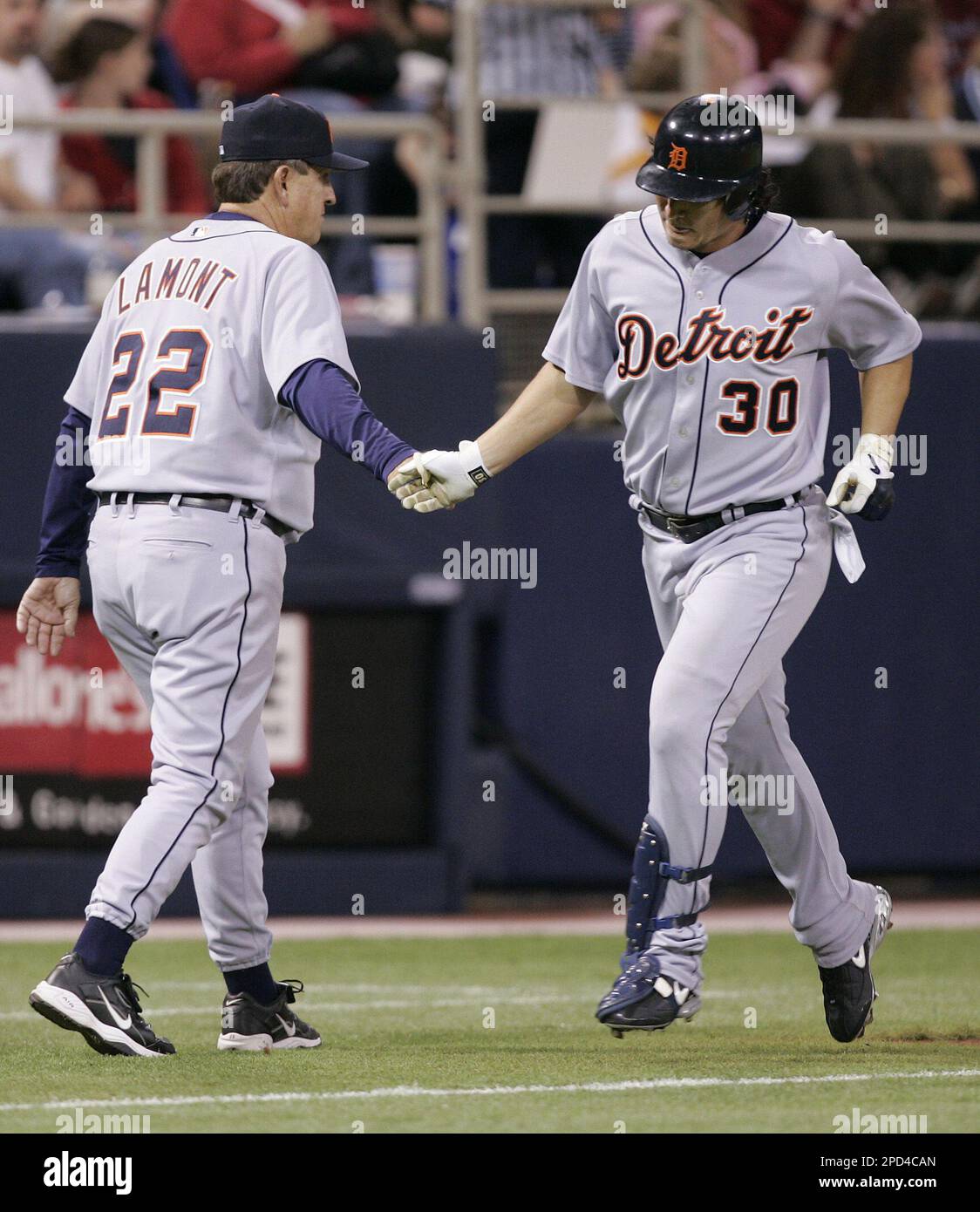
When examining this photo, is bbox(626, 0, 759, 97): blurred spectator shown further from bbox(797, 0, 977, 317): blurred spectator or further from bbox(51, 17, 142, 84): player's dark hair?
bbox(51, 17, 142, 84): player's dark hair

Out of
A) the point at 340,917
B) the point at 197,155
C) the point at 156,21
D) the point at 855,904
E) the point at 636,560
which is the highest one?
the point at 156,21

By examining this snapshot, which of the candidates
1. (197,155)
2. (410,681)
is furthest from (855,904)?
(197,155)

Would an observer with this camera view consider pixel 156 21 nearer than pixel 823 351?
No

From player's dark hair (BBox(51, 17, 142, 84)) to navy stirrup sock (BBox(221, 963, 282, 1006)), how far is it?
5835 mm

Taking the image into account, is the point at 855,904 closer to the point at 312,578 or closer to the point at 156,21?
the point at 312,578

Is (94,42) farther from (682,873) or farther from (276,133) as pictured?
(682,873)

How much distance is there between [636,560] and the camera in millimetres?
8984

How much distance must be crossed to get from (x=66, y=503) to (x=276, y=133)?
3.42 ft

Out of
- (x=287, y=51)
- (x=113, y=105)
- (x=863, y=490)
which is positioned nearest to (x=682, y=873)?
(x=863, y=490)

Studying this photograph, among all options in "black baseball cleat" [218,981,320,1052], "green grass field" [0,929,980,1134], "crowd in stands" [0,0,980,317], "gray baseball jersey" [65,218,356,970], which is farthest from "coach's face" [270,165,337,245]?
"crowd in stands" [0,0,980,317]

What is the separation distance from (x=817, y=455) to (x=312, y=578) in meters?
3.73

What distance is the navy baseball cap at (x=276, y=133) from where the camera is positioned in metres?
4.90

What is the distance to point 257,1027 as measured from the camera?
4.97 metres

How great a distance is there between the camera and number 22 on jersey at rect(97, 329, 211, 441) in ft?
15.5
